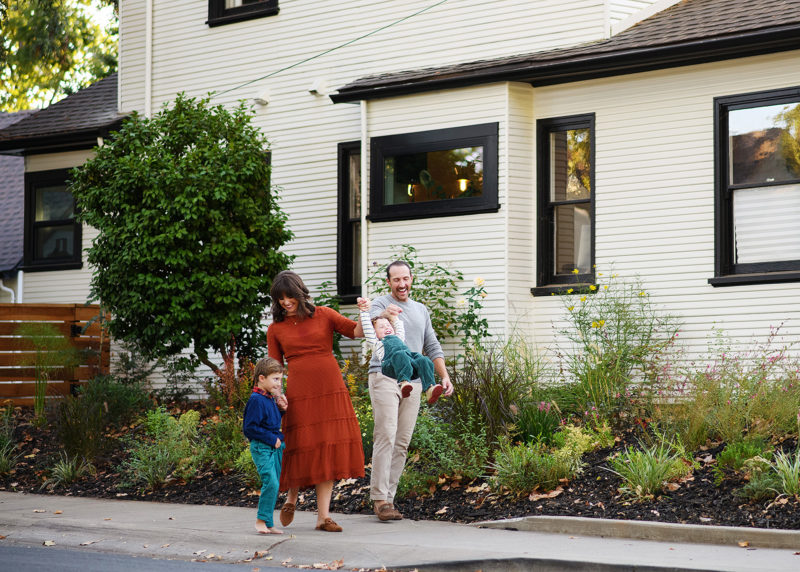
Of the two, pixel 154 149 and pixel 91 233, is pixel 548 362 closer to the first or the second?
pixel 154 149

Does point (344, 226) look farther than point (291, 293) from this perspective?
Yes

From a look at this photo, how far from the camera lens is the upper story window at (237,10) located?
642 inches

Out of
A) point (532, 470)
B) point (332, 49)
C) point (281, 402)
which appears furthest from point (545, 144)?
point (281, 402)

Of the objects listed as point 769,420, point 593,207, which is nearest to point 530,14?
point 593,207

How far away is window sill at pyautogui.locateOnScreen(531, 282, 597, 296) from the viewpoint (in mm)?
12914

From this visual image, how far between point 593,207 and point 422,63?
322 cm

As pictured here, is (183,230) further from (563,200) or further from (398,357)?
(398,357)

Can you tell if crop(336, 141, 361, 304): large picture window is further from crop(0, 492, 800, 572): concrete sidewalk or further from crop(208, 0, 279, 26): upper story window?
crop(0, 492, 800, 572): concrete sidewalk

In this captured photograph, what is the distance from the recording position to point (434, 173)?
Result: 46.0 ft

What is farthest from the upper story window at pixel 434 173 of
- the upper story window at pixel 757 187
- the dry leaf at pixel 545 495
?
the dry leaf at pixel 545 495

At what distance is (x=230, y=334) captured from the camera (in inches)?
544

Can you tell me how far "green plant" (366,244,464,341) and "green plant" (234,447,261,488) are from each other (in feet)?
10.5

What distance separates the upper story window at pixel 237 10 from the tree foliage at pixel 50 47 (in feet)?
55.9

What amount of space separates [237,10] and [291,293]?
953cm
